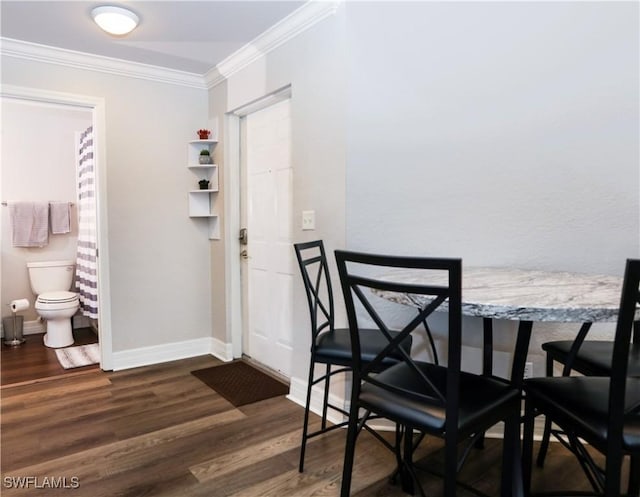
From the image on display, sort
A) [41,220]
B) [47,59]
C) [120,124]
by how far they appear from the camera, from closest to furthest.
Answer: [47,59] < [120,124] < [41,220]

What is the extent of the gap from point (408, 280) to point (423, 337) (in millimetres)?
701

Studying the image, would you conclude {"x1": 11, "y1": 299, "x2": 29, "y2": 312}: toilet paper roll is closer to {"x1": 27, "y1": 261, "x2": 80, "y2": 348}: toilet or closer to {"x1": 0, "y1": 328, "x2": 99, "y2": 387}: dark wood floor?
{"x1": 27, "y1": 261, "x2": 80, "y2": 348}: toilet

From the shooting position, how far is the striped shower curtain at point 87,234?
147 inches

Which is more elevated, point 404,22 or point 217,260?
point 404,22

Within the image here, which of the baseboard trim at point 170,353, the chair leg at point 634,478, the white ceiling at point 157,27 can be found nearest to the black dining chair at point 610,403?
the chair leg at point 634,478

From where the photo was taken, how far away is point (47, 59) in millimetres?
3008

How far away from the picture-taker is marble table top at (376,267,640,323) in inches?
46.1

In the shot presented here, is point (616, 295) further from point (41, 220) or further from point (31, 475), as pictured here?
point (41, 220)

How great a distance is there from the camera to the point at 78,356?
143 inches

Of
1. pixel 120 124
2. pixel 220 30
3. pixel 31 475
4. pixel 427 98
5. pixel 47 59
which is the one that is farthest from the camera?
pixel 120 124

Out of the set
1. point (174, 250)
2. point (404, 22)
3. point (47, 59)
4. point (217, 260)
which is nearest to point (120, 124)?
point (47, 59)

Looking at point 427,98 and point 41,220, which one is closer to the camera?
point 427,98

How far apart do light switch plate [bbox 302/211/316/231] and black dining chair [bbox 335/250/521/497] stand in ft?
3.84

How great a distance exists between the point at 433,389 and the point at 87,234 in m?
3.66
